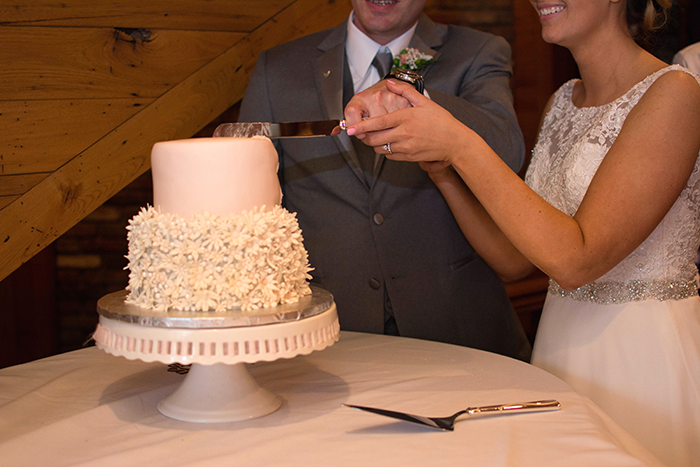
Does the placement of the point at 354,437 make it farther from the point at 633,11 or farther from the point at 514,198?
the point at 633,11

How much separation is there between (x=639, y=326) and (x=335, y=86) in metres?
1.09

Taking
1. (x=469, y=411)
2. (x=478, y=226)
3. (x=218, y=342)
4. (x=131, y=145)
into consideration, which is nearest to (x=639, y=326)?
(x=478, y=226)

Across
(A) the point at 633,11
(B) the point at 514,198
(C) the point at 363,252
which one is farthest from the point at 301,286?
(A) the point at 633,11

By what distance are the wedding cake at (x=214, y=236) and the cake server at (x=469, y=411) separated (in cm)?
26

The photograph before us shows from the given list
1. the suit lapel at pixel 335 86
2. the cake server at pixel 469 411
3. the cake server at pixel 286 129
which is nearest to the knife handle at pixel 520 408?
the cake server at pixel 469 411

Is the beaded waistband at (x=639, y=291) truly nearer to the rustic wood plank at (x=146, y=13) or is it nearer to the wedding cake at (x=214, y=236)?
the wedding cake at (x=214, y=236)

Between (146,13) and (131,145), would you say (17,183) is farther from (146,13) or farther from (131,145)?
(146,13)

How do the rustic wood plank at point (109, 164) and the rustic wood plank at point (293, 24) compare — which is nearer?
the rustic wood plank at point (109, 164)

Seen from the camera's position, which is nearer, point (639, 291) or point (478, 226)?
point (639, 291)

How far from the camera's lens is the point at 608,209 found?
1361 mm

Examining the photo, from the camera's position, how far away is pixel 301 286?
117 centimetres

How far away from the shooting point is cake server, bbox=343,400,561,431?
1.01 metres

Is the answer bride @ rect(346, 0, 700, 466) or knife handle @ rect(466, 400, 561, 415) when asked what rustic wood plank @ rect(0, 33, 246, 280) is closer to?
bride @ rect(346, 0, 700, 466)

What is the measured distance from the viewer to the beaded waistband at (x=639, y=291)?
1536 millimetres
